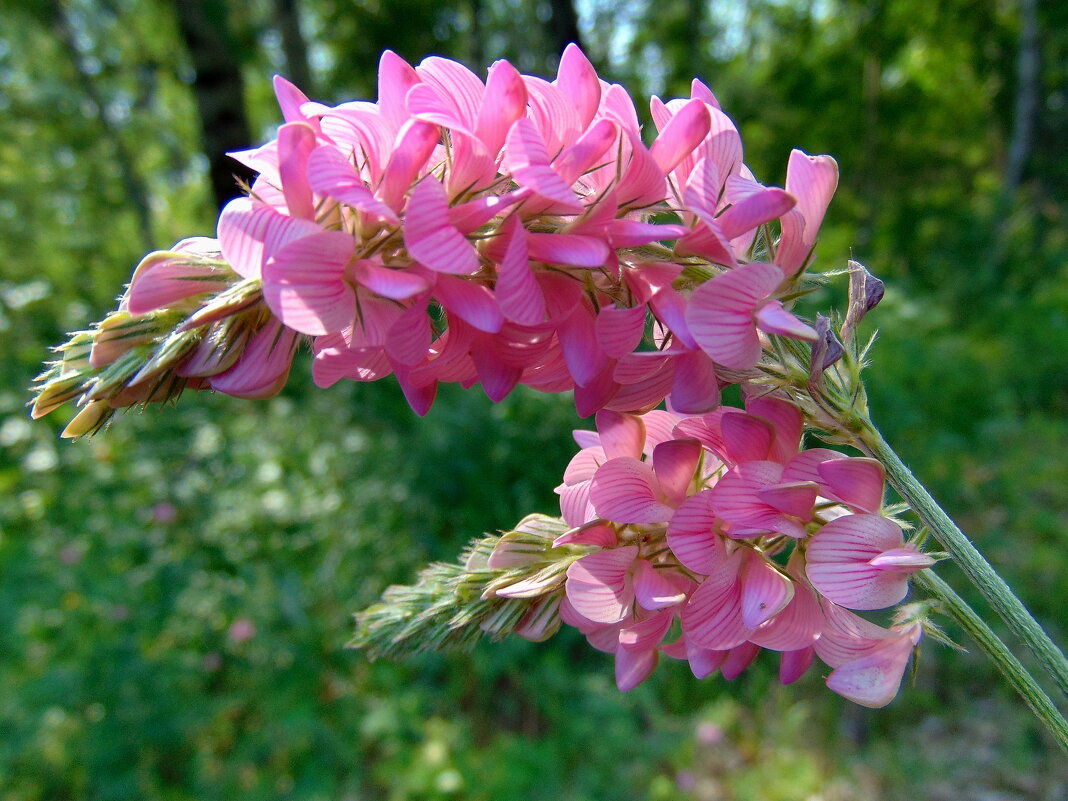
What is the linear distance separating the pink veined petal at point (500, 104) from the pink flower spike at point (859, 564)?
1.38 ft

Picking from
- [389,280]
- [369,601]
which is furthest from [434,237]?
[369,601]

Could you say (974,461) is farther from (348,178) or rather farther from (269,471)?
(348,178)

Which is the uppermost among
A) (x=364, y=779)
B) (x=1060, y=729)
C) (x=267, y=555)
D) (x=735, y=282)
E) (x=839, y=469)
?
(x=735, y=282)

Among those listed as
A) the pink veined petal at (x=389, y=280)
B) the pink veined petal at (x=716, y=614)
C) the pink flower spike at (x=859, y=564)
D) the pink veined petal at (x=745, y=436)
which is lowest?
the pink veined petal at (x=716, y=614)

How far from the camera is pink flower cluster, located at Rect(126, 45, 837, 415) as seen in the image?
1.71 ft

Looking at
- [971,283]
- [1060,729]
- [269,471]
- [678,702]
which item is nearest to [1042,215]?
[971,283]

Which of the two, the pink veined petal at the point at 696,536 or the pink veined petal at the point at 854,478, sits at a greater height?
the pink veined petal at the point at 854,478

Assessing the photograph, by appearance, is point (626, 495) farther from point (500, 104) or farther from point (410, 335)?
point (500, 104)

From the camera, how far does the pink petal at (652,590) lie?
23.5 inches

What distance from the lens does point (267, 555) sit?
3.00 m

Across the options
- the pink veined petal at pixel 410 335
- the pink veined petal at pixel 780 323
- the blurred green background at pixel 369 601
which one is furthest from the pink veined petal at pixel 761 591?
the blurred green background at pixel 369 601

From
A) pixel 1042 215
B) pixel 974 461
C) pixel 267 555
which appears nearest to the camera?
pixel 267 555

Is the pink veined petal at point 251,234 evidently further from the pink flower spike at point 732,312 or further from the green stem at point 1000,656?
the green stem at point 1000,656

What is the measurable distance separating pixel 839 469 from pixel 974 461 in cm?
383
